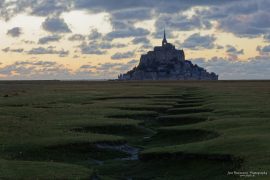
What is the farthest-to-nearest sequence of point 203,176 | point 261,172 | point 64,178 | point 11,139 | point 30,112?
point 30,112 < point 11,139 < point 203,176 < point 64,178 < point 261,172

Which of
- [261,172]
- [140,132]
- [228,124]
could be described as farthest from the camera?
[140,132]

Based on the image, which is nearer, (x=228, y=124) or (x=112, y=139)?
(x=112, y=139)

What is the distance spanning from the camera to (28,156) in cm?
3481

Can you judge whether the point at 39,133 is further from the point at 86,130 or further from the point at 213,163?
the point at 213,163

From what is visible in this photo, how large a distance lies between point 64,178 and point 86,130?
20273 mm

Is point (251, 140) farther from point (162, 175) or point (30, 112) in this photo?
point (30, 112)

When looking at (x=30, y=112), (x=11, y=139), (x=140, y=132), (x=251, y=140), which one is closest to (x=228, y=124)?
(x=140, y=132)

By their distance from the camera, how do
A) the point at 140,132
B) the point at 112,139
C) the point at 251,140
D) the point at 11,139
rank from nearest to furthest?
the point at 251,140 < the point at 11,139 < the point at 112,139 < the point at 140,132

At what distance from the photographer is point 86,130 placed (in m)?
47.3

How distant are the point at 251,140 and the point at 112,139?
12.5 metres

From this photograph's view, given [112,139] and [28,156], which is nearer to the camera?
[28,156]

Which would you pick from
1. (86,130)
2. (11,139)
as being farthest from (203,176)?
(86,130)

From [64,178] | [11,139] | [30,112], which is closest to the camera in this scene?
[64,178]

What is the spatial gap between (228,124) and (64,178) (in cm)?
2306
